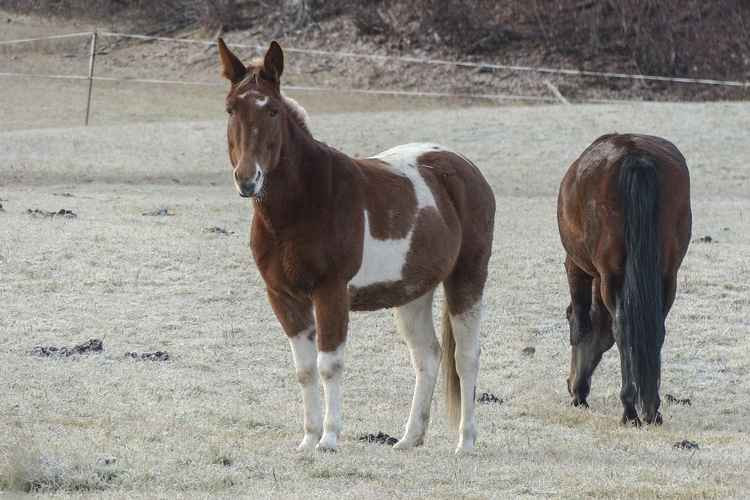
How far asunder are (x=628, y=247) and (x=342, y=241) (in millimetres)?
2092

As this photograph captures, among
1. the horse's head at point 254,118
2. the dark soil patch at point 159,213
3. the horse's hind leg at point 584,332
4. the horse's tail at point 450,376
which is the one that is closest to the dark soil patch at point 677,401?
the horse's hind leg at point 584,332

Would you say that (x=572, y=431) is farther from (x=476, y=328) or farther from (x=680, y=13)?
(x=680, y=13)

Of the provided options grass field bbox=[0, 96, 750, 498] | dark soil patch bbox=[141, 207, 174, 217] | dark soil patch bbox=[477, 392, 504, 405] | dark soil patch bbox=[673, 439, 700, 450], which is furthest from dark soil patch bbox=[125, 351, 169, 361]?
dark soil patch bbox=[141, 207, 174, 217]

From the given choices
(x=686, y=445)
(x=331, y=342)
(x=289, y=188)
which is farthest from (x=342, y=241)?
(x=686, y=445)

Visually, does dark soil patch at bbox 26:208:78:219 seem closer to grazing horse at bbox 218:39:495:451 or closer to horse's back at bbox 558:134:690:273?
horse's back at bbox 558:134:690:273

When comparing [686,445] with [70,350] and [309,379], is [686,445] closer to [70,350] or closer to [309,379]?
[309,379]

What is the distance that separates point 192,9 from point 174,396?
2580 centimetres

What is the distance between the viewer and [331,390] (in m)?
5.67

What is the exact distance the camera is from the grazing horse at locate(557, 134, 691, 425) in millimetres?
6895

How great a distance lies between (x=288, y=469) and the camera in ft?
17.4

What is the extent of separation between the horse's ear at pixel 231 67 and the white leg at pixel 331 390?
1238 mm

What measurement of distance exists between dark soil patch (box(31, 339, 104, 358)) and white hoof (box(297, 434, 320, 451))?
2.71 m

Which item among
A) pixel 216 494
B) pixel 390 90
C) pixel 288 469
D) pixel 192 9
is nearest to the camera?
pixel 216 494

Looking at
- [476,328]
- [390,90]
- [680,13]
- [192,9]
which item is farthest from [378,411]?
[192,9]
